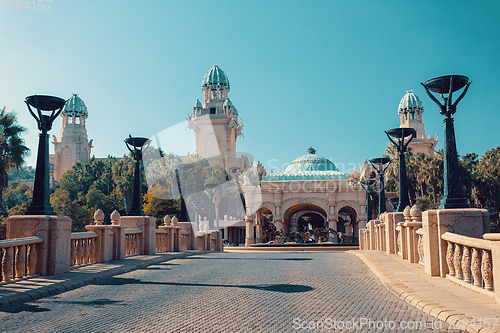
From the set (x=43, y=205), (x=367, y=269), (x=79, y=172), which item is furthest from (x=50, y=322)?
(x=79, y=172)

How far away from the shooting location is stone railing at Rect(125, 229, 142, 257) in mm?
16941

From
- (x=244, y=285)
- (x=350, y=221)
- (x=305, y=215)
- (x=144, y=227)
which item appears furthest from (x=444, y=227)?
(x=305, y=215)

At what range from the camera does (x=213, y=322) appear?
676 cm

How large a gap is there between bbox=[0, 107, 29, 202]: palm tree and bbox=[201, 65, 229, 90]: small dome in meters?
66.8

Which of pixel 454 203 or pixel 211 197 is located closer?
pixel 454 203

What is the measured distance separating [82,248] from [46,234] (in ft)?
8.28

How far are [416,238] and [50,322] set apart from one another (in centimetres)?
1028

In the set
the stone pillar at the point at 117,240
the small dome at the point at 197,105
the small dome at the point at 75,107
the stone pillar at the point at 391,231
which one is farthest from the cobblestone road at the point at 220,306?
the small dome at the point at 75,107

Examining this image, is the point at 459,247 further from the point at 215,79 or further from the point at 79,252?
the point at 215,79

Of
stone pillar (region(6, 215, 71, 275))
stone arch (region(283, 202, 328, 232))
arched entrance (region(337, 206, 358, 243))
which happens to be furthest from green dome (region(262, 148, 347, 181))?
stone pillar (region(6, 215, 71, 275))

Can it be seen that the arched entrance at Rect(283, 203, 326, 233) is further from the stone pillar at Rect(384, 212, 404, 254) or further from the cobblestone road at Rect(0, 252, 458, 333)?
the cobblestone road at Rect(0, 252, 458, 333)

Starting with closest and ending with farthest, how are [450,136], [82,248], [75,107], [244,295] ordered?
[244,295], [450,136], [82,248], [75,107]

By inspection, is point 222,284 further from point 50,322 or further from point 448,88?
point 448,88

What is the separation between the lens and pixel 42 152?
11.7 m
